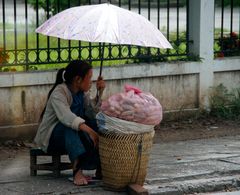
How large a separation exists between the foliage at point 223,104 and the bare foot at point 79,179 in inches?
152

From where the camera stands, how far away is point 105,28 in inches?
276

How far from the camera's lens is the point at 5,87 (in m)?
9.35

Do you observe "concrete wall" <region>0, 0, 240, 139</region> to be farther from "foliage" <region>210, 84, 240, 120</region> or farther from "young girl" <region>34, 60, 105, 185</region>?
"young girl" <region>34, 60, 105, 185</region>

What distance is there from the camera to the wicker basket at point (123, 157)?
729 centimetres

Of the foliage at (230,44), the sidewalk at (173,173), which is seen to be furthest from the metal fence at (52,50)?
the sidewalk at (173,173)

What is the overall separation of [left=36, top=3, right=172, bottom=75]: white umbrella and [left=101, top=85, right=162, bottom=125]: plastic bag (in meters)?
0.55

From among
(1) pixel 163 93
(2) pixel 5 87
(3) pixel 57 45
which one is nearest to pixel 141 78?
(1) pixel 163 93

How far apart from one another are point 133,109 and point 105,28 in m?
0.78

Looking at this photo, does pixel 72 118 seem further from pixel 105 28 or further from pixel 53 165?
pixel 105 28

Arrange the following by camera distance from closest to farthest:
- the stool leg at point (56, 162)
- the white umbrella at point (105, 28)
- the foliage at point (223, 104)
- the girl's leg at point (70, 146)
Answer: the white umbrella at point (105, 28) < the girl's leg at point (70, 146) < the stool leg at point (56, 162) < the foliage at point (223, 104)

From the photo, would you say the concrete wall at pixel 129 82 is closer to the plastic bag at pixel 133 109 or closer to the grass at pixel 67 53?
the grass at pixel 67 53

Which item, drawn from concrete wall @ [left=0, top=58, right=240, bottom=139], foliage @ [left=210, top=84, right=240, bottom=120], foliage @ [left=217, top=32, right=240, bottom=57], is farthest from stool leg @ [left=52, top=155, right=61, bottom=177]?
foliage @ [left=217, top=32, right=240, bottom=57]

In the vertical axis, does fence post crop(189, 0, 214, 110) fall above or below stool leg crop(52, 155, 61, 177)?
above

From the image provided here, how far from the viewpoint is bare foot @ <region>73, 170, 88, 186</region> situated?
7.50 metres
